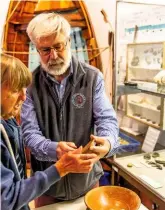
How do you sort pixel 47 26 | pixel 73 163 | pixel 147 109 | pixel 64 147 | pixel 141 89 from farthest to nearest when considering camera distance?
1. pixel 147 109
2. pixel 141 89
3. pixel 47 26
4. pixel 64 147
5. pixel 73 163

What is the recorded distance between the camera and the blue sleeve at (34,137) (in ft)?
3.19

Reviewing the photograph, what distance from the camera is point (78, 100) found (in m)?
1.10

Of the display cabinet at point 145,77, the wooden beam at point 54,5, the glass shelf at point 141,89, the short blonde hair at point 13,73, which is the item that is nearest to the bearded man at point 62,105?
the short blonde hair at point 13,73

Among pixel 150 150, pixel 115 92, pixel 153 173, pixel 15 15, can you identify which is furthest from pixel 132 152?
pixel 15 15

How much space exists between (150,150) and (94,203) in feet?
3.78

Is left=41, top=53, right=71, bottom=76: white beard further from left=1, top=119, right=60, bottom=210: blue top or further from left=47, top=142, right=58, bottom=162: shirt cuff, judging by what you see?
left=1, top=119, right=60, bottom=210: blue top

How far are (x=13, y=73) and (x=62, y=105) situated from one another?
0.48 meters

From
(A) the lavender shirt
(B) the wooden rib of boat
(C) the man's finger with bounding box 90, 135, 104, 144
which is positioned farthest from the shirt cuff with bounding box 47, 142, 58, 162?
(B) the wooden rib of boat

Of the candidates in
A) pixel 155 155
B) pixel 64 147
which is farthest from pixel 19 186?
pixel 155 155

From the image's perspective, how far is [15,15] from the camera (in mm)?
2234

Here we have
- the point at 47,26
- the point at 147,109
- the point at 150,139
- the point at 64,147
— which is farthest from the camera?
the point at 147,109

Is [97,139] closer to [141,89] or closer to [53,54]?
[53,54]

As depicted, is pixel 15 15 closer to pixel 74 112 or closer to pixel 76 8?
pixel 76 8

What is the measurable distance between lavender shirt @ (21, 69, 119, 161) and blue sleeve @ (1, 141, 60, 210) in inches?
10.4
